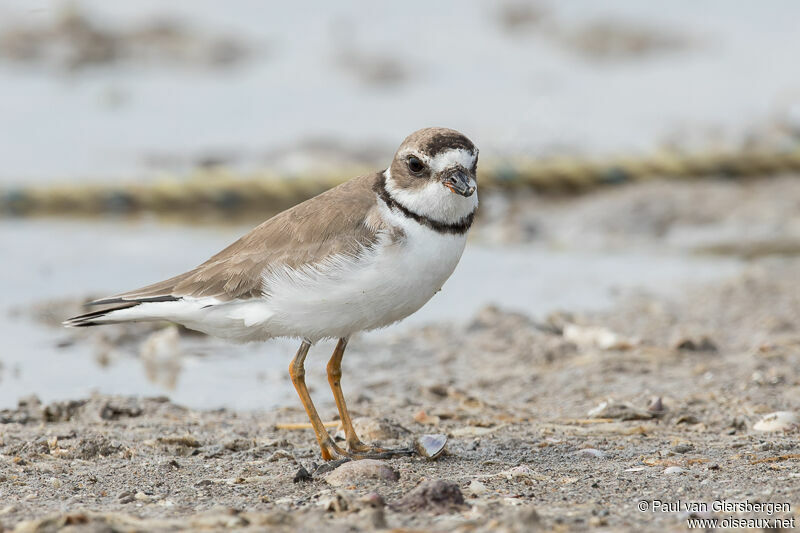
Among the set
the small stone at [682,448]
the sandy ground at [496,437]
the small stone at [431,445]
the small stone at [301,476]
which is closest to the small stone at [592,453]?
the sandy ground at [496,437]

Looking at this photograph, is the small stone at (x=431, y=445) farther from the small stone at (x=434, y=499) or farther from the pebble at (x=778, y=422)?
the pebble at (x=778, y=422)

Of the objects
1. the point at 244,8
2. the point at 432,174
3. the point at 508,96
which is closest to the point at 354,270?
the point at 432,174

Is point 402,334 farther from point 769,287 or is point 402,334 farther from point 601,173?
point 601,173

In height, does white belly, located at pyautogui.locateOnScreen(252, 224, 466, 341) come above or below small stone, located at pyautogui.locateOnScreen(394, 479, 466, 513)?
above

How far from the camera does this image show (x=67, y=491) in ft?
11.0

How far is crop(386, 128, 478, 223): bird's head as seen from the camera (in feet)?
12.1

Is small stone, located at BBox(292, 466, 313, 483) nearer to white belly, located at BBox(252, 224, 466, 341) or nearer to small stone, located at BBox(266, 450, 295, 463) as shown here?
small stone, located at BBox(266, 450, 295, 463)

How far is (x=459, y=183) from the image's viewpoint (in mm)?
3621

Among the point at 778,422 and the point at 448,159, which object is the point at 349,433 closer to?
the point at 448,159

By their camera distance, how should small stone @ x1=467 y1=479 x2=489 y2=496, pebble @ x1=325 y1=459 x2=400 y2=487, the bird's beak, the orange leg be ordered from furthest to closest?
the orange leg → the bird's beak → pebble @ x1=325 y1=459 x2=400 y2=487 → small stone @ x1=467 y1=479 x2=489 y2=496

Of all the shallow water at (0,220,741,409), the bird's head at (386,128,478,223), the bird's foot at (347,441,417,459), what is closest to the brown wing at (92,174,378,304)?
the bird's head at (386,128,478,223)

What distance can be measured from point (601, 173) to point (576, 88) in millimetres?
4447

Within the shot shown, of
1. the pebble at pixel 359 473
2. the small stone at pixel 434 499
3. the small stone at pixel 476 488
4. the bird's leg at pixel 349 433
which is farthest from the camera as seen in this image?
the bird's leg at pixel 349 433

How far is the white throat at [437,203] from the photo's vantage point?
3688 millimetres
